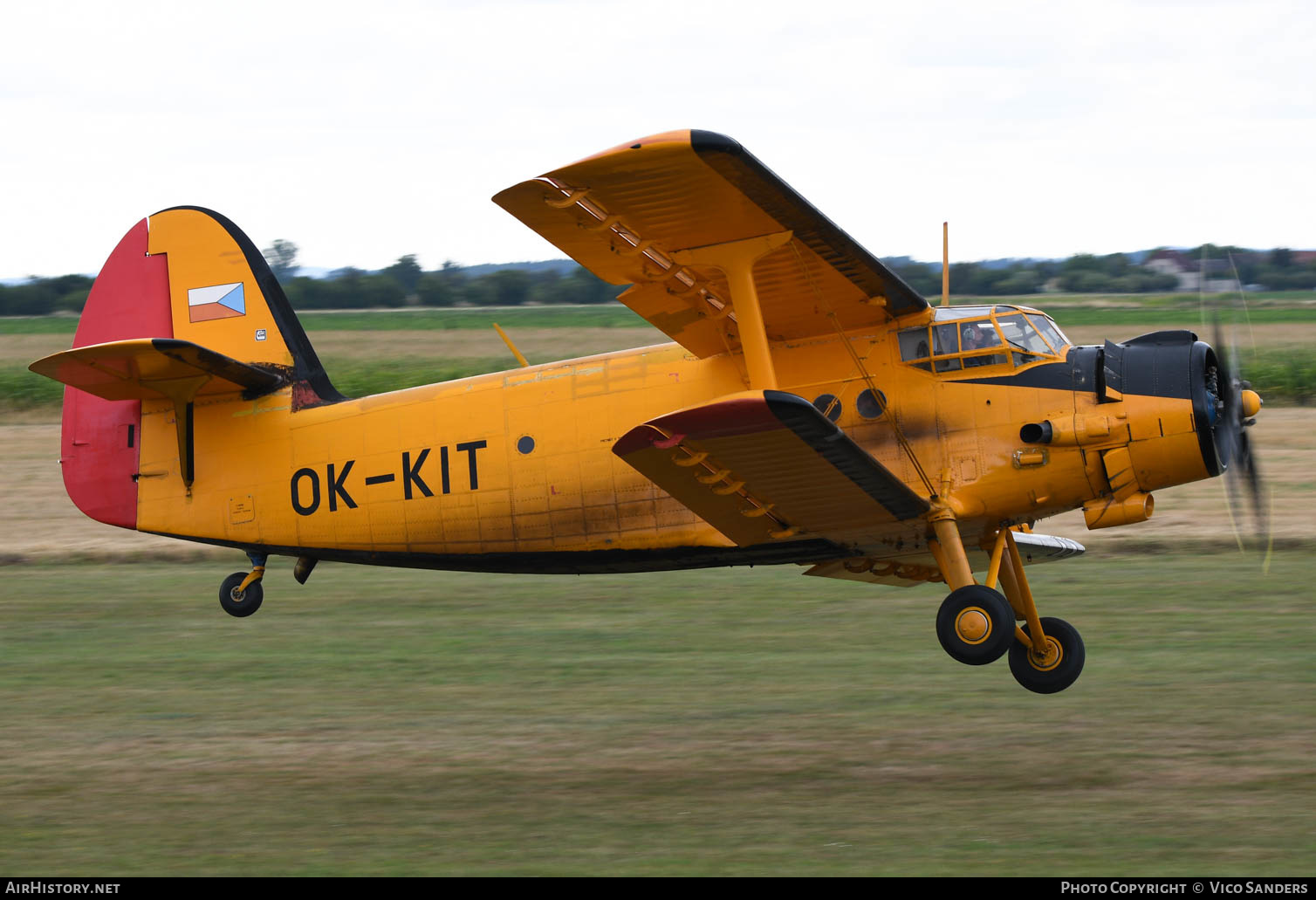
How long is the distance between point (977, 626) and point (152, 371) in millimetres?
6351

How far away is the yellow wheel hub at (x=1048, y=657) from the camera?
400 inches

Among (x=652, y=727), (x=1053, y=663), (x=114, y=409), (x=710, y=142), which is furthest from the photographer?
(x=114, y=409)

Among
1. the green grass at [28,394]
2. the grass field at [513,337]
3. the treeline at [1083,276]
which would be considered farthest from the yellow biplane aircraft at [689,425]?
the treeline at [1083,276]

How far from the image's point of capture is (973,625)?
8570mm

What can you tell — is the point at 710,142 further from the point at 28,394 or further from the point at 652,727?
the point at 28,394

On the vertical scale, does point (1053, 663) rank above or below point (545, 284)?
below

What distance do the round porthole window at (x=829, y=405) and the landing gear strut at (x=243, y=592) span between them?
4.75 meters

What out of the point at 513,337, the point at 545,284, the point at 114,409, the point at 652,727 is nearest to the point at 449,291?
the point at 545,284

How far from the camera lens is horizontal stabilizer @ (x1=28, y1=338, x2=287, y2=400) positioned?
33.5 ft

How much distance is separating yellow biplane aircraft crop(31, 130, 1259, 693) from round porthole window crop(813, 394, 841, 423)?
0.04 ft

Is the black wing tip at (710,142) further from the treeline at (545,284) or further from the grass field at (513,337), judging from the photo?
the treeline at (545,284)
